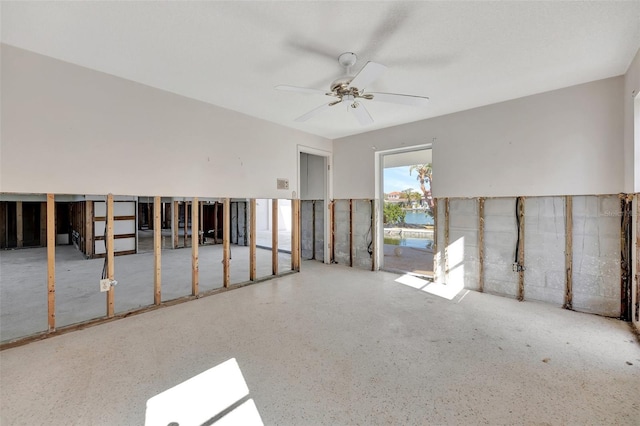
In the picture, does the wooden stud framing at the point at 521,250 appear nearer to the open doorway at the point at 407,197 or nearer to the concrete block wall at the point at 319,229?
the open doorway at the point at 407,197

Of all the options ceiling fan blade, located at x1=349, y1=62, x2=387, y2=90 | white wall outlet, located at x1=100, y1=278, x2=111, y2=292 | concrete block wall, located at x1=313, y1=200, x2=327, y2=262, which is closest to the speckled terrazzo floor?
Answer: white wall outlet, located at x1=100, y1=278, x2=111, y2=292

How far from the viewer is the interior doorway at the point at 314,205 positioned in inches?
247

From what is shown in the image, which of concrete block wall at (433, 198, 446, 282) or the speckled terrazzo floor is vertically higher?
concrete block wall at (433, 198, 446, 282)

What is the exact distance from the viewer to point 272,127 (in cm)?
491

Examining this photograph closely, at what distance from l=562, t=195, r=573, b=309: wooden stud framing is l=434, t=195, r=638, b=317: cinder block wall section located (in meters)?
0.01

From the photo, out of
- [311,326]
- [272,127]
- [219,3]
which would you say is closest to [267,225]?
[272,127]

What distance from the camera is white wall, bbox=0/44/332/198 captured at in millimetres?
2625

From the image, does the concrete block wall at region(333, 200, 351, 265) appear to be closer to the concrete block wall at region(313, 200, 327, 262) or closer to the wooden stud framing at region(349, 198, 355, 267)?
the wooden stud framing at region(349, 198, 355, 267)

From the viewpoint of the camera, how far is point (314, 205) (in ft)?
21.8

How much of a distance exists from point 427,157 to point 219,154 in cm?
419

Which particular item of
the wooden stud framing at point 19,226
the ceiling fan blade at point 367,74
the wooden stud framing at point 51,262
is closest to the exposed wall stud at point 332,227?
the ceiling fan blade at point 367,74

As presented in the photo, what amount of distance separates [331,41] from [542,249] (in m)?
3.85

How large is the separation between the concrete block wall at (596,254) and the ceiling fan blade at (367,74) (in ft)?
10.7

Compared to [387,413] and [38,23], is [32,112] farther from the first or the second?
[387,413]
